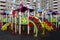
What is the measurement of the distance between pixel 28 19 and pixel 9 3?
41487 mm

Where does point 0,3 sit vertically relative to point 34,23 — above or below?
above

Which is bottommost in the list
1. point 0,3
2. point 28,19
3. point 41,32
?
point 41,32

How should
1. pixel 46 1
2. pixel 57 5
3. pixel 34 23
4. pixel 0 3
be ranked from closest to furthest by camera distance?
pixel 34 23
pixel 0 3
pixel 57 5
pixel 46 1

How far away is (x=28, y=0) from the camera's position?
2569 inches

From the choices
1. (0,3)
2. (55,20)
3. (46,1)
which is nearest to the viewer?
(55,20)

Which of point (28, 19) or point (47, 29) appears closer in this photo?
point (28, 19)

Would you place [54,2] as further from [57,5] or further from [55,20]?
[55,20]

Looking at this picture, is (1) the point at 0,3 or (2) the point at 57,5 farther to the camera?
(2) the point at 57,5

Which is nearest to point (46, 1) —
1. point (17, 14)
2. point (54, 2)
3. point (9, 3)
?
point (54, 2)

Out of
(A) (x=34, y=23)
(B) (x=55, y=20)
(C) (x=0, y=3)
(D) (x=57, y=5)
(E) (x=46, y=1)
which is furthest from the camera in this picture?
(E) (x=46, y=1)

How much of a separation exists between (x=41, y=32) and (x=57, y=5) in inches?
1980

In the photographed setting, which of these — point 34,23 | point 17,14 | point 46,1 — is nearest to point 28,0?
point 46,1

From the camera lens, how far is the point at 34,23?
1512cm

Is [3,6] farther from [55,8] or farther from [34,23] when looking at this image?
[34,23]
